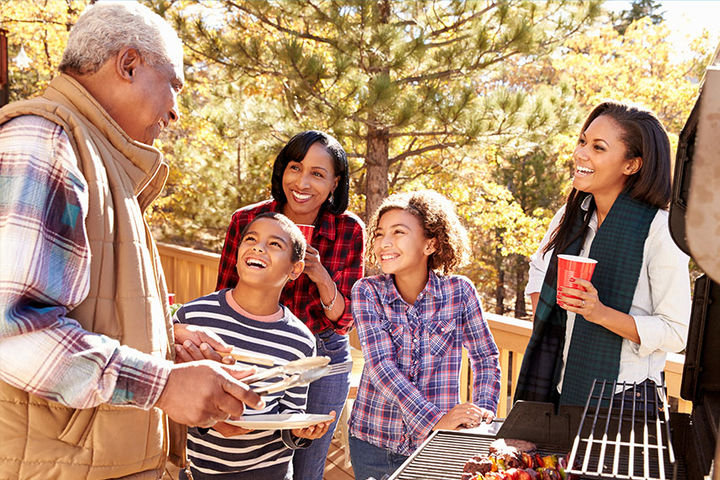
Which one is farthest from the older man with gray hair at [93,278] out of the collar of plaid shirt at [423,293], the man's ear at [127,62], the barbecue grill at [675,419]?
the collar of plaid shirt at [423,293]

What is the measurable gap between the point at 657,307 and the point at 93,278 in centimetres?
165

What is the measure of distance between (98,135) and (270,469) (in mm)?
1279

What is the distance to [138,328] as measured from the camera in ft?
4.24

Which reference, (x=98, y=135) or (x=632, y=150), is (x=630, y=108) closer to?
(x=632, y=150)

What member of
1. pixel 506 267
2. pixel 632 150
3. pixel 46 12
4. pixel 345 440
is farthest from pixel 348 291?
pixel 506 267

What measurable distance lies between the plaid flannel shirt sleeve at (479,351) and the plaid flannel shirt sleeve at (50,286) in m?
1.34

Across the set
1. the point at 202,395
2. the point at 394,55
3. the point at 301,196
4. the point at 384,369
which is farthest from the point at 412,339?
the point at 394,55

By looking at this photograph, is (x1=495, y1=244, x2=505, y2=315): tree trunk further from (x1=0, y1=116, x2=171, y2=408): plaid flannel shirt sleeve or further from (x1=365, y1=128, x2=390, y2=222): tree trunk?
(x1=0, y1=116, x2=171, y2=408): plaid flannel shirt sleeve

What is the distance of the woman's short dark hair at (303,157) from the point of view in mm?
2680

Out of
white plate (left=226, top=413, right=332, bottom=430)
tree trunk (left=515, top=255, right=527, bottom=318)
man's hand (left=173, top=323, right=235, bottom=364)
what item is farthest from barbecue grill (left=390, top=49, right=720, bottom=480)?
tree trunk (left=515, top=255, right=527, bottom=318)

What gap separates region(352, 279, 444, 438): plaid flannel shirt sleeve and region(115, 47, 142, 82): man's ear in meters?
1.24

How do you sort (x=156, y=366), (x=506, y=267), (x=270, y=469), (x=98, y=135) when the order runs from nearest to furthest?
1. (x=156, y=366)
2. (x=98, y=135)
3. (x=270, y=469)
4. (x=506, y=267)

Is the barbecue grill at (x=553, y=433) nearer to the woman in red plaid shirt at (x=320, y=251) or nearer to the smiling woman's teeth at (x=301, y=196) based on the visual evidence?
the woman in red plaid shirt at (x=320, y=251)

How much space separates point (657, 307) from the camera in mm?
2037
